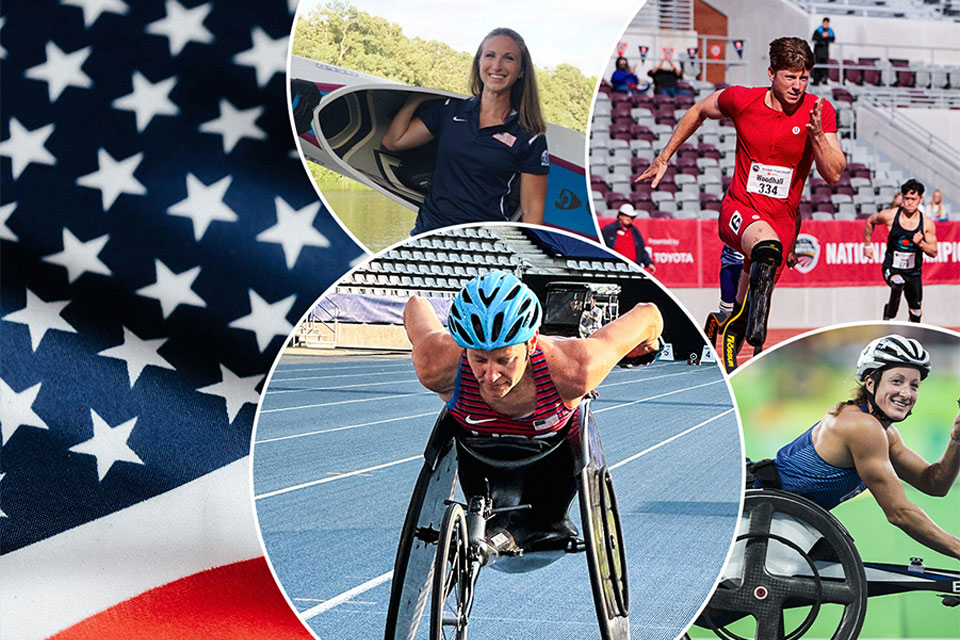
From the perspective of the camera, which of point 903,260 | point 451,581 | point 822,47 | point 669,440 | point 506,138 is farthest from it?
point 822,47

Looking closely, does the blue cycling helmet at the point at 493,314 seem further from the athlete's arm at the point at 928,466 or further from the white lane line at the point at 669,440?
the athlete's arm at the point at 928,466

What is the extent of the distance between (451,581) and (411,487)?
232mm

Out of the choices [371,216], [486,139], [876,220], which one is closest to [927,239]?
[876,220]

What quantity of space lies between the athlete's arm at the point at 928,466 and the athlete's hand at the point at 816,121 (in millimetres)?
950

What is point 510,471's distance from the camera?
1.96 metres

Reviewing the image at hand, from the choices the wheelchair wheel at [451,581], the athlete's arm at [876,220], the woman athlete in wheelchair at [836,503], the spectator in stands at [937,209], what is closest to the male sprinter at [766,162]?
the woman athlete in wheelchair at [836,503]

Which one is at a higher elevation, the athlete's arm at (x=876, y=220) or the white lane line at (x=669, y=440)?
the athlete's arm at (x=876, y=220)

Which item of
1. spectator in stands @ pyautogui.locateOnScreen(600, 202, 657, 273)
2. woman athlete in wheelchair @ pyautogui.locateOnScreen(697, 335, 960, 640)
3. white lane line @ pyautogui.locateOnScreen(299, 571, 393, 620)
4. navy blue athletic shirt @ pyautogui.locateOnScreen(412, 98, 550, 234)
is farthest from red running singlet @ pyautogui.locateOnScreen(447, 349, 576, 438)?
spectator in stands @ pyautogui.locateOnScreen(600, 202, 657, 273)

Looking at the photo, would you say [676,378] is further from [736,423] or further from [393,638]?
[393,638]

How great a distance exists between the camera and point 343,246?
273 cm

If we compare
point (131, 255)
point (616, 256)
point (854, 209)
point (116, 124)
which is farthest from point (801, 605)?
point (854, 209)

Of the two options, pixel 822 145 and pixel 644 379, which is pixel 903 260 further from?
pixel 644 379

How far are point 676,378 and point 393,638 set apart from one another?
78 cm

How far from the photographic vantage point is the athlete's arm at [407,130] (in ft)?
9.24
